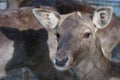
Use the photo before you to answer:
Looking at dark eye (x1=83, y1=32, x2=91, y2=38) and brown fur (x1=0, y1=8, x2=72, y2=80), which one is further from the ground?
dark eye (x1=83, y1=32, x2=91, y2=38)

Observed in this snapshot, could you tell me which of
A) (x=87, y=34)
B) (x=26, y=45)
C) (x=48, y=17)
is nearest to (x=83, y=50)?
(x=87, y=34)

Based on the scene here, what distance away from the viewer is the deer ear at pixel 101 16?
4.12m

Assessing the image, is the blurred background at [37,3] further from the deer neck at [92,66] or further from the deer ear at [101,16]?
the deer neck at [92,66]

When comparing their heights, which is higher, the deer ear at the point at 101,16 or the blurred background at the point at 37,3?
the deer ear at the point at 101,16

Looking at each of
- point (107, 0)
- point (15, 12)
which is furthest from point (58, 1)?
point (107, 0)

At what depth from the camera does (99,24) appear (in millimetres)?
4164

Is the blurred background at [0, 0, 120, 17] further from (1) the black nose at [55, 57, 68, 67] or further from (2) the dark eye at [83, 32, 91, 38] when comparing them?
(1) the black nose at [55, 57, 68, 67]

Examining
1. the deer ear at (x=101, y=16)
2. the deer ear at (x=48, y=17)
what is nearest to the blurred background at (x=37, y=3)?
the deer ear at (x=48, y=17)

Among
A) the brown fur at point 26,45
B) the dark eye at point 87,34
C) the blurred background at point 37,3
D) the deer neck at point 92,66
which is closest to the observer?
the dark eye at point 87,34

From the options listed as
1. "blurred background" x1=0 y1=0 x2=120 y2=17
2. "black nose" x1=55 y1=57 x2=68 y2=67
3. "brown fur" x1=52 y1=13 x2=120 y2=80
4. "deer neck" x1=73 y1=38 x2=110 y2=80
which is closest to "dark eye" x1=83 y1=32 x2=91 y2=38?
"brown fur" x1=52 y1=13 x2=120 y2=80

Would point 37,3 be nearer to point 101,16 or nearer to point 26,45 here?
point 26,45

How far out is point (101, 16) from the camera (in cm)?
415

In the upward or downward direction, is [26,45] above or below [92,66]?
below

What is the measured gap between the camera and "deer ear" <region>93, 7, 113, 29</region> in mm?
4117
